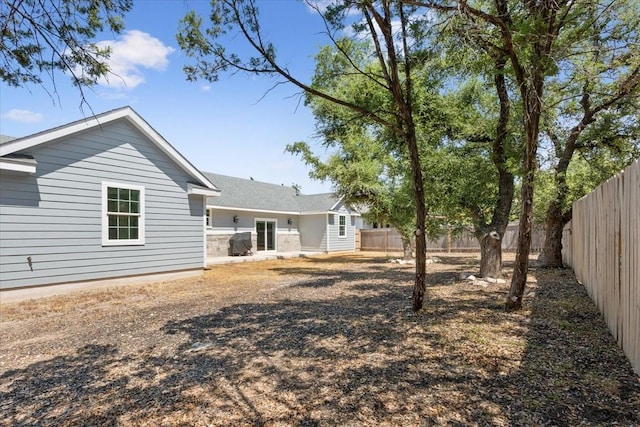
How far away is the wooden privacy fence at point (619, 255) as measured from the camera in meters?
3.20

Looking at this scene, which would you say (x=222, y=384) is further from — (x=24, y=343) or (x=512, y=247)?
(x=512, y=247)

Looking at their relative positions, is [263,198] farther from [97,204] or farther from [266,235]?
[97,204]

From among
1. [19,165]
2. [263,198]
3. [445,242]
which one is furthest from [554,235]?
[19,165]

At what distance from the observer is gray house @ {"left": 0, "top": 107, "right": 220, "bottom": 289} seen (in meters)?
7.55

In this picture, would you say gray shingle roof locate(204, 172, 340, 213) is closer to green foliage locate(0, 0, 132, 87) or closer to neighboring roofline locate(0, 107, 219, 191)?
neighboring roofline locate(0, 107, 219, 191)

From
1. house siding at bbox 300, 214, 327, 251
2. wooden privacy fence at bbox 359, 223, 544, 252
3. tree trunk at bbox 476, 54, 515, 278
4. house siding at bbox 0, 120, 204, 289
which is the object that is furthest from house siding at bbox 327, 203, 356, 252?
tree trunk at bbox 476, 54, 515, 278

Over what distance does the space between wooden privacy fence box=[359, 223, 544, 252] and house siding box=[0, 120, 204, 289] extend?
1140 cm

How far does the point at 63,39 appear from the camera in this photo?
3.37 metres

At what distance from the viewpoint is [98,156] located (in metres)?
8.88

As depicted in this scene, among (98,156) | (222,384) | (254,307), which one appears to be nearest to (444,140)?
(254,307)

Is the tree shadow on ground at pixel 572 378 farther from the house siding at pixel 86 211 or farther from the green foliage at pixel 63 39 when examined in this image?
the house siding at pixel 86 211

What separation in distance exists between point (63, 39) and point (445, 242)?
809 inches

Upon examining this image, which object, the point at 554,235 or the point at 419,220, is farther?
the point at 554,235

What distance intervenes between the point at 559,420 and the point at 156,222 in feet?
31.9
